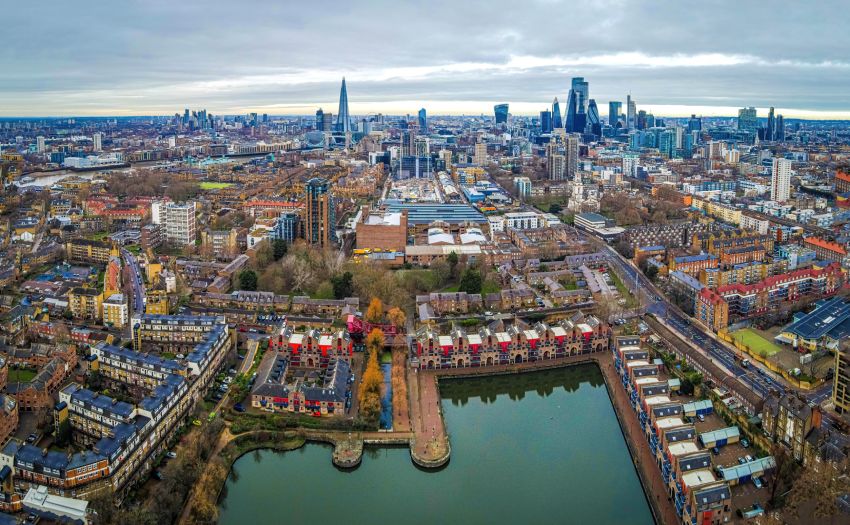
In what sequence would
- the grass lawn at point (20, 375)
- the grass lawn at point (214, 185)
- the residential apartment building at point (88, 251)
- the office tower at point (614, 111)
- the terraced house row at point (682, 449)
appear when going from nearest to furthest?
the terraced house row at point (682, 449)
the grass lawn at point (20, 375)
the residential apartment building at point (88, 251)
the grass lawn at point (214, 185)
the office tower at point (614, 111)

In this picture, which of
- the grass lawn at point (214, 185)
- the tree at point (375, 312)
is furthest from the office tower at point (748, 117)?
the tree at point (375, 312)

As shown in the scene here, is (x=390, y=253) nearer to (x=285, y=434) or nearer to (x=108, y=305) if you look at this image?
(x=108, y=305)

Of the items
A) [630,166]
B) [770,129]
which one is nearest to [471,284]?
[630,166]

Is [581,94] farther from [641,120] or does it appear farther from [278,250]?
[278,250]

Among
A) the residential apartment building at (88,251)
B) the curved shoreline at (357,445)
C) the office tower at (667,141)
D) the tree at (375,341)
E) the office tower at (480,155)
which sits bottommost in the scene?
the curved shoreline at (357,445)

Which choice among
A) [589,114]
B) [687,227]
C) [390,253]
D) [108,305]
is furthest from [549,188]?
[589,114]

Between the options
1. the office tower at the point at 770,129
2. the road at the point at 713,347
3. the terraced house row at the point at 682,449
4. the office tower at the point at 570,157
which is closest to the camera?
the terraced house row at the point at 682,449

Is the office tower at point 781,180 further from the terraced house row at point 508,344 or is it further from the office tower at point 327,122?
the office tower at point 327,122

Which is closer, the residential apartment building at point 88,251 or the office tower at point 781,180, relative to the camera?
the residential apartment building at point 88,251

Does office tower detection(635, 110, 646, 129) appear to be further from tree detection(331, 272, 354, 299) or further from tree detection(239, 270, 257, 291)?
tree detection(239, 270, 257, 291)
